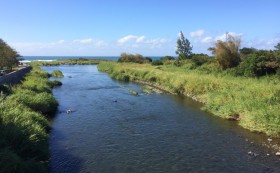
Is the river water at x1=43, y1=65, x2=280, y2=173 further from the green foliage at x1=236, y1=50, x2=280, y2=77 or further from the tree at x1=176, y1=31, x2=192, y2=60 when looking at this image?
the tree at x1=176, y1=31, x2=192, y2=60

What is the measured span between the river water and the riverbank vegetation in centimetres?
118

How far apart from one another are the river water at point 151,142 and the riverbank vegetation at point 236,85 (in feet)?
3.88

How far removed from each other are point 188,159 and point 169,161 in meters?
1.13

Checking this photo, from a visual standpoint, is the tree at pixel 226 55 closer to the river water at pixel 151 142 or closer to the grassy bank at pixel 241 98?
the grassy bank at pixel 241 98

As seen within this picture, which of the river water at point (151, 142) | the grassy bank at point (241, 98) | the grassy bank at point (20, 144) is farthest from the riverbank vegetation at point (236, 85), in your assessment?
the grassy bank at point (20, 144)

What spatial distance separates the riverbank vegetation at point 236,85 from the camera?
2297cm

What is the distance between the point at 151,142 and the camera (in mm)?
20391

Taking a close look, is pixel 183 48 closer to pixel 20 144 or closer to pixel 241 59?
pixel 241 59

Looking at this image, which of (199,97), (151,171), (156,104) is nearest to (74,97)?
(156,104)

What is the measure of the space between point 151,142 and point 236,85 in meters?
16.4

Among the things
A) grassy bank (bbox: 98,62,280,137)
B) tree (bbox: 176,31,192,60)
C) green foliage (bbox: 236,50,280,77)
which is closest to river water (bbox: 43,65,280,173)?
grassy bank (bbox: 98,62,280,137)

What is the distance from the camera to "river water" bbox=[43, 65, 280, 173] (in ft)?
53.6

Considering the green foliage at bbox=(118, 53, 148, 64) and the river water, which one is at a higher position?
the green foliage at bbox=(118, 53, 148, 64)

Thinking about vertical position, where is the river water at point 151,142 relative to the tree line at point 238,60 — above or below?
below
